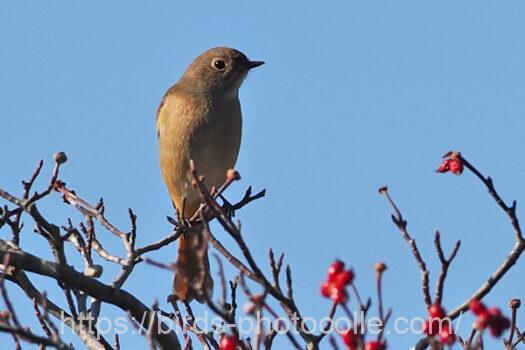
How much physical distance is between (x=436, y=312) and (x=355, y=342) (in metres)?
0.30

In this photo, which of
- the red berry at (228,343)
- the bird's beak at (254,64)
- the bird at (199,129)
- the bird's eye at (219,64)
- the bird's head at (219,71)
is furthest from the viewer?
the bird's eye at (219,64)

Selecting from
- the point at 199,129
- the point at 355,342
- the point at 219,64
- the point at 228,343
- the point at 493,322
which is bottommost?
the point at 493,322

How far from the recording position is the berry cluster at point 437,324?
304cm

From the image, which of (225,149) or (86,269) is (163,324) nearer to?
(86,269)

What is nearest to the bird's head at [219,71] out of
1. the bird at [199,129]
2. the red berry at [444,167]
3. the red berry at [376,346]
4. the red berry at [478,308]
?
the bird at [199,129]

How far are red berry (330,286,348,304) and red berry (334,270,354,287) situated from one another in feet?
0.05

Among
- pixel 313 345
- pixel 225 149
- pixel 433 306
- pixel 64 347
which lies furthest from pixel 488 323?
pixel 225 149

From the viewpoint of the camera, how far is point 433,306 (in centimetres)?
310

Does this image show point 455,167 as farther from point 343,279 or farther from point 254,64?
point 254,64

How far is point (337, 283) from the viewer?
297 centimetres

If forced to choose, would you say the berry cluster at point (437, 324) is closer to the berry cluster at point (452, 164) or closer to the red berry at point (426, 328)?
the red berry at point (426, 328)

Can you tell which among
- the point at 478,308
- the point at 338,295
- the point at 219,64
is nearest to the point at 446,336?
the point at 478,308

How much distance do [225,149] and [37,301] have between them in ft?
9.38

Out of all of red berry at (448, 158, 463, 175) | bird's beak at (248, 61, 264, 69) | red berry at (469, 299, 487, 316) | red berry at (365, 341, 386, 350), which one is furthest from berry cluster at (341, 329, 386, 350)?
bird's beak at (248, 61, 264, 69)
